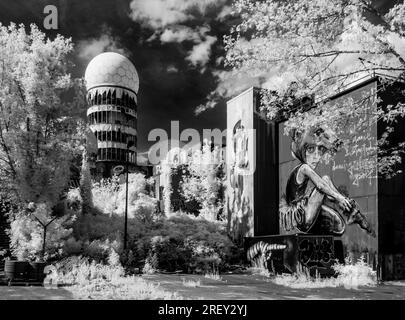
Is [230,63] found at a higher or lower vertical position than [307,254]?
higher

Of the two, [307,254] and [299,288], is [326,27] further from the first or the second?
[307,254]

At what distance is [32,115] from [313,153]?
1808 centimetres

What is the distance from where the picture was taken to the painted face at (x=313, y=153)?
1090 inches

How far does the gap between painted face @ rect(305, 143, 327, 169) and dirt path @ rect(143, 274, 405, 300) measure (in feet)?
29.4

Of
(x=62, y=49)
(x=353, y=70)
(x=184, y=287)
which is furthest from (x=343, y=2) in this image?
(x=62, y=49)

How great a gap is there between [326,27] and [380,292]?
12.6 metres

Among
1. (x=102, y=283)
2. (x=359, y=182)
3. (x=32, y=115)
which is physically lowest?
(x=102, y=283)

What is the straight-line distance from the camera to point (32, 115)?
26.0 m

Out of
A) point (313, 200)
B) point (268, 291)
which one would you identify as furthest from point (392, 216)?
point (268, 291)

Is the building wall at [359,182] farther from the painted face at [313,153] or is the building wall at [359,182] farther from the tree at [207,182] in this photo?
the tree at [207,182]

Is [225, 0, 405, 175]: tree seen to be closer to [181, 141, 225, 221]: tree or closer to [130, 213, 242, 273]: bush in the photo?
[130, 213, 242, 273]: bush

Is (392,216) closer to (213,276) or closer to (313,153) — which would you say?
(313,153)

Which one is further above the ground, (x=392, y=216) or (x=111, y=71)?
(x=111, y=71)

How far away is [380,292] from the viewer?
18453mm
